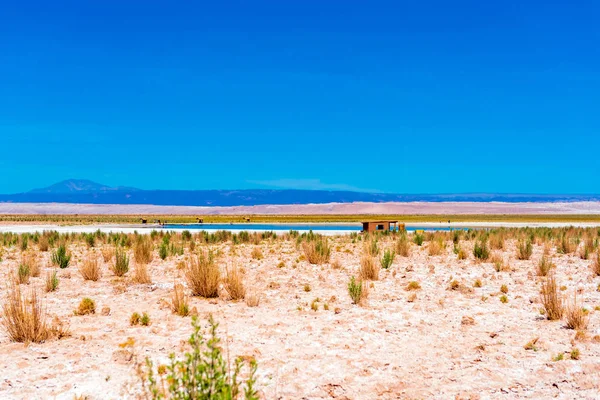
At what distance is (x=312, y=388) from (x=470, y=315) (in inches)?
149

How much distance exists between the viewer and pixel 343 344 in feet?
22.2

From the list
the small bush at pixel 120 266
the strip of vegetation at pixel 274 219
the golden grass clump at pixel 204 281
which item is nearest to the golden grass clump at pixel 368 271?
the golden grass clump at pixel 204 281

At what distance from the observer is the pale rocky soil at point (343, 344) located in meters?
5.36

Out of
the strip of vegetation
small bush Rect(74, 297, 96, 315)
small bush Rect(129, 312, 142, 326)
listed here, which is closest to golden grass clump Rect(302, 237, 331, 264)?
small bush Rect(74, 297, 96, 315)

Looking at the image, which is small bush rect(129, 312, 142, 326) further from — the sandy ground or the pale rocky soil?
the sandy ground

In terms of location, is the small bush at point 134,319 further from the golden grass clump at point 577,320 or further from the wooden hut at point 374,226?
the wooden hut at point 374,226

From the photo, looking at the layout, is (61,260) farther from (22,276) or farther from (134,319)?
(134,319)

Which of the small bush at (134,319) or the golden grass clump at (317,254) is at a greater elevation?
the golden grass clump at (317,254)

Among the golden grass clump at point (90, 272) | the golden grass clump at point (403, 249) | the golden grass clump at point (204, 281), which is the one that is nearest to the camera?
the golden grass clump at point (204, 281)

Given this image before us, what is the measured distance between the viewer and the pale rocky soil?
5.36m

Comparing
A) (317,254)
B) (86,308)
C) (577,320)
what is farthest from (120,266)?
(577,320)

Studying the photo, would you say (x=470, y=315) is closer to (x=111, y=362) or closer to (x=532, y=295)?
(x=532, y=295)

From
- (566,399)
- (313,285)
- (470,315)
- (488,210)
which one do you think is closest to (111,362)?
(566,399)

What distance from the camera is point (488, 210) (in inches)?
5443
